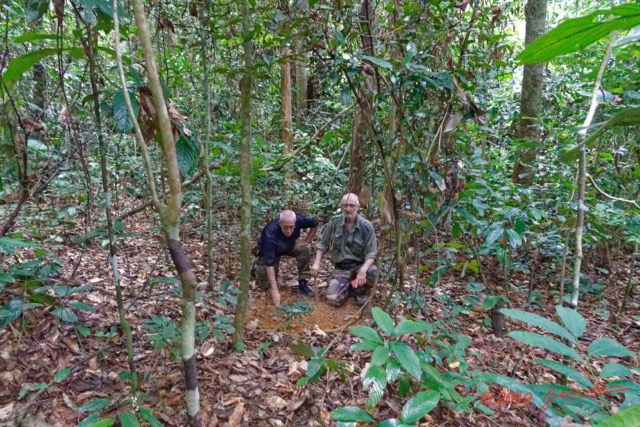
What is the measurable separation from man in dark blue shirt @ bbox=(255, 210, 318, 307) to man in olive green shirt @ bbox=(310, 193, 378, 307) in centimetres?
31

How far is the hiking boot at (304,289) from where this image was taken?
440 centimetres

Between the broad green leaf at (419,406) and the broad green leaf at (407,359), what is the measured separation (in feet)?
0.26

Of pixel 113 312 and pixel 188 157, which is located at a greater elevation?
pixel 188 157

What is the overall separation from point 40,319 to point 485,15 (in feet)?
13.6

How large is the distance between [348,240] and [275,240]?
85cm

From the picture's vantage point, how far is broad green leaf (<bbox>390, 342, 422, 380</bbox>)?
1386 mm

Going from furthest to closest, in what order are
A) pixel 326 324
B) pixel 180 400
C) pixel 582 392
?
pixel 326 324, pixel 180 400, pixel 582 392

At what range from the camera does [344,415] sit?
1.41 m

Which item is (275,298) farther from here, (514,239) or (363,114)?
(514,239)

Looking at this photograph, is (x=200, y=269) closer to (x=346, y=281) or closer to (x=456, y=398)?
(x=346, y=281)

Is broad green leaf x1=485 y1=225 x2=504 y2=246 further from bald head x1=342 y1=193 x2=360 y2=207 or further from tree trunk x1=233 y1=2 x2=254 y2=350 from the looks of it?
tree trunk x1=233 y1=2 x2=254 y2=350

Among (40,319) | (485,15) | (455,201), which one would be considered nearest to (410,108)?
(455,201)

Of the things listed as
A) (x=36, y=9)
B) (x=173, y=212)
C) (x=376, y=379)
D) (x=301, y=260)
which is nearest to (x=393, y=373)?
(x=376, y=379)

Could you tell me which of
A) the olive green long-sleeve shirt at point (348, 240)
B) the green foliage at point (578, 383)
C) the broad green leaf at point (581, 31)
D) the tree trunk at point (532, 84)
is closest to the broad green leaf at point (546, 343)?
the green foliage at point (578, 383)
